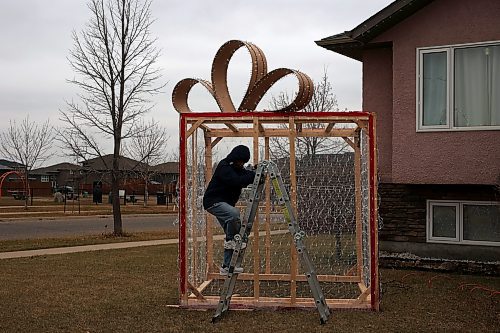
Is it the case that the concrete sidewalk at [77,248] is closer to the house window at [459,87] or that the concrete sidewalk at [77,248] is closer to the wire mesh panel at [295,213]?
the wire mesh panel at [295,213]

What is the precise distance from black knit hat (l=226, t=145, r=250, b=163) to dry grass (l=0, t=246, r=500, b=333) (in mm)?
1885

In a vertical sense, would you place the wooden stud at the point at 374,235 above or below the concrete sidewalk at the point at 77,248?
above

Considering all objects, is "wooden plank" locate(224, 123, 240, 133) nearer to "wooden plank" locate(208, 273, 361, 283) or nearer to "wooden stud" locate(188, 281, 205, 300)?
"wooden plank" locate(208, 273, 361, 283)

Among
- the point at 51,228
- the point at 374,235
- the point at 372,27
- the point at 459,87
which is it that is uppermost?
the point at 372,27

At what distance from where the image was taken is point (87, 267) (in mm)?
11695

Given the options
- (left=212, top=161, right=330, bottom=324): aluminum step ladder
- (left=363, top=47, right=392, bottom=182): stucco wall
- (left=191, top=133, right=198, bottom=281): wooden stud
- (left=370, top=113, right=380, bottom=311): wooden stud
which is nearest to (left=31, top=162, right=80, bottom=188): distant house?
(left=363, top=47, right=392, bottom=182): stucco wall

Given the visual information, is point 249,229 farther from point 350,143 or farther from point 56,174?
point 56,174

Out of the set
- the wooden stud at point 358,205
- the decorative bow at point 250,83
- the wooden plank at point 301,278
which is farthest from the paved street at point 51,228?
the wooden stud at point 358,205

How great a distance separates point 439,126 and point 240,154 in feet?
15.0

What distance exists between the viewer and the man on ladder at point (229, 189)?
7.95 meters

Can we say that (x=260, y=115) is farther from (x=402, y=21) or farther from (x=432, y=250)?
(x=432, y=250)

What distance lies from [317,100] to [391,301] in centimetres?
1646

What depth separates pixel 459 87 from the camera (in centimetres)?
1095

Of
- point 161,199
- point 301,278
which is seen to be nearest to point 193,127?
point 301,278
